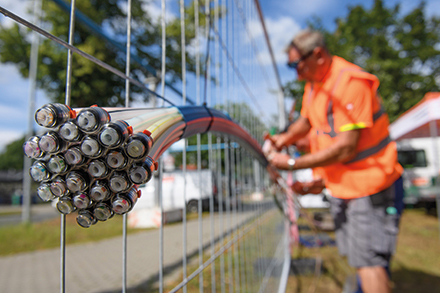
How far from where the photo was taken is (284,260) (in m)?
3.18

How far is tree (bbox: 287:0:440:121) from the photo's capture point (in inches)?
605

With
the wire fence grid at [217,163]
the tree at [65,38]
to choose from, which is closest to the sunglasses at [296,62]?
the wire fence grid at [217,163]

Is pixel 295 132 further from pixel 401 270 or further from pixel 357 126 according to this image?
pixel 401 270

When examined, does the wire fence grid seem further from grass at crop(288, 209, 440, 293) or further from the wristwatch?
grass at crop(288, 209, 440, 293)

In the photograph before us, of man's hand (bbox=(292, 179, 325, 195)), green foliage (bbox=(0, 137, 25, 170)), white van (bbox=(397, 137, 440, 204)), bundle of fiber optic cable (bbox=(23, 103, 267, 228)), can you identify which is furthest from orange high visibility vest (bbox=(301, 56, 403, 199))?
green foliage (bbox=(0, 137, 25, 170))

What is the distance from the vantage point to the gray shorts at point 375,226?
4.67 feet

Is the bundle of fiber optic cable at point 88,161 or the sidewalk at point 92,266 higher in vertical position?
the bundle of fiber optic cable at point 88,161

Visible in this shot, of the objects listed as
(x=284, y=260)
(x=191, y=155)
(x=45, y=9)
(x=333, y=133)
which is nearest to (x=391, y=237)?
(x=333, y=133)

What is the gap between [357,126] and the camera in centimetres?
132

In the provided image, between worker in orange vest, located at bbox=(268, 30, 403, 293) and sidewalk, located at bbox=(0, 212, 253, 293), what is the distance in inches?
61.8

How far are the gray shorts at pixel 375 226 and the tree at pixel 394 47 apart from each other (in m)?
15.3

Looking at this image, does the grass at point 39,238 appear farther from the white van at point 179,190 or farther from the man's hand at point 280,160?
the white van at point 179,190

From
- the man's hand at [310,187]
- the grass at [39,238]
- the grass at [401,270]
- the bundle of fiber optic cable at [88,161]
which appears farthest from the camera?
the grass at [39,238]

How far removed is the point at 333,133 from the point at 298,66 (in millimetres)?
438
